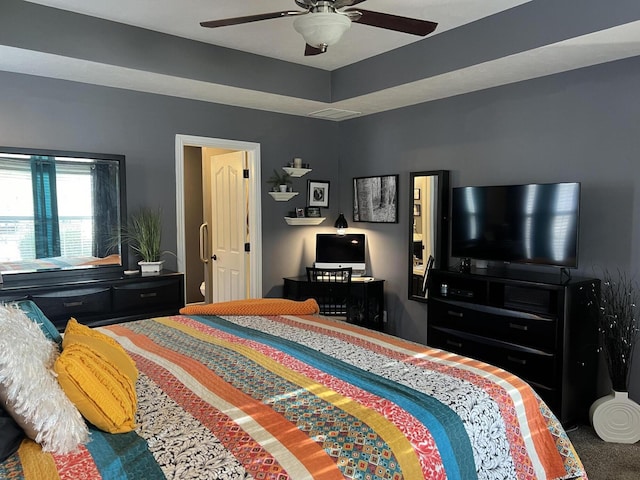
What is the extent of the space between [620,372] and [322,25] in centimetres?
277

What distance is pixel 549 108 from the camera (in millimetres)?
3707

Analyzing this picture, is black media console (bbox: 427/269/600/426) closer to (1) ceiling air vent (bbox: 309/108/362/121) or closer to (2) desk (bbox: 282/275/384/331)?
(2) desk (bbox: 282/275/384/331)

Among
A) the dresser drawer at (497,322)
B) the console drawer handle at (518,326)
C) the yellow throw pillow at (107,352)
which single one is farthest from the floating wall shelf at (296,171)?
the yellow throw pillow at (107,352)

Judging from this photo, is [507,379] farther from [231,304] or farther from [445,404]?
[231,304]

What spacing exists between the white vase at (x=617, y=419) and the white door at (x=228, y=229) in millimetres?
3225

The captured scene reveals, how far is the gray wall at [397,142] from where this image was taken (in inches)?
133

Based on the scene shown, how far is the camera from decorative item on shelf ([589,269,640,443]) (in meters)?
3.13

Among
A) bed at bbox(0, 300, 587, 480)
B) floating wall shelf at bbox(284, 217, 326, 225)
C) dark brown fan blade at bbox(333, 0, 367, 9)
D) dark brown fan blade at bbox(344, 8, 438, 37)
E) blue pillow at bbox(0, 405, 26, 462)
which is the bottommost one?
bed at bbox(0, 300, 587, 480)

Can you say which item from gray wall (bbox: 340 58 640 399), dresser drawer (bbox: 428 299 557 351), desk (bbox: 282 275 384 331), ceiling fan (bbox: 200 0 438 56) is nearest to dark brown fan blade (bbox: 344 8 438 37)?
ceiling fan (bbox: 200 0 438 56)

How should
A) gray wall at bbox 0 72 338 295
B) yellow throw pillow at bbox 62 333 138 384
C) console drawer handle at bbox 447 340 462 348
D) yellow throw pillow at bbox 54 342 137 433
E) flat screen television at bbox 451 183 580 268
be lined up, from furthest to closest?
console drawer handle at bbox 447 340 462 348
gray wall at bbox 0 72 338 295
flat screen television at bbox 451 183 580 268
yellow throw pillow at bbox 62 333 138 384
yellow throw pillow at bbox 54 342 137 433

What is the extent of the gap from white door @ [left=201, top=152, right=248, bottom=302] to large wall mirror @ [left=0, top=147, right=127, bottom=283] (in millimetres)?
1343

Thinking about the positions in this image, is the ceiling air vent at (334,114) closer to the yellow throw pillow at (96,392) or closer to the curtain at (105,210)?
the curtain at (105,210)

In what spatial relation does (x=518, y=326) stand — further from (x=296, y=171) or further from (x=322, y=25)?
(x=296, y=171)

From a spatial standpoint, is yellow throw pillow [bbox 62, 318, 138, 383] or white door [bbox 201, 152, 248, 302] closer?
yellow throw pillow [bbox 62, 318, 138, 383]
